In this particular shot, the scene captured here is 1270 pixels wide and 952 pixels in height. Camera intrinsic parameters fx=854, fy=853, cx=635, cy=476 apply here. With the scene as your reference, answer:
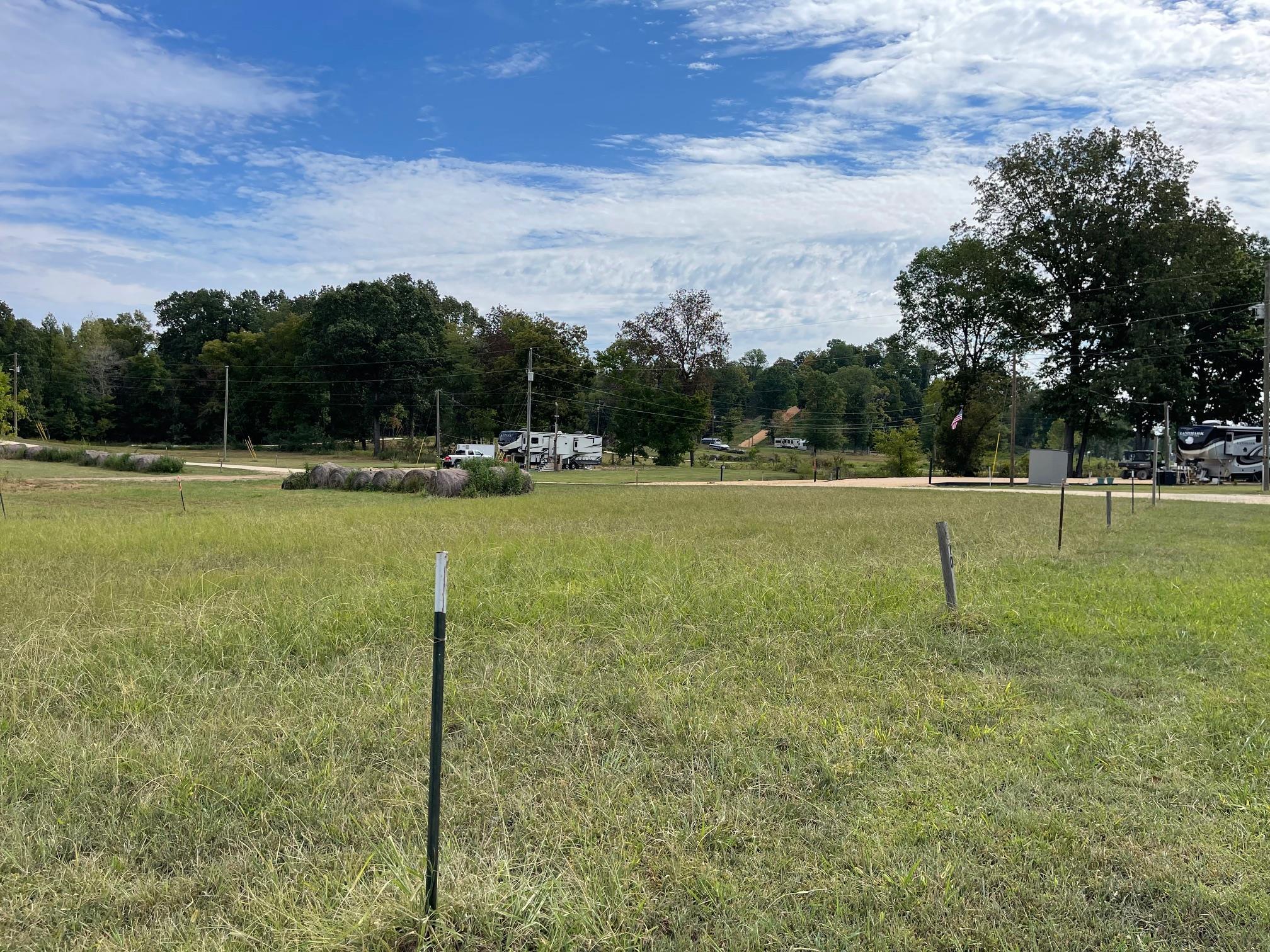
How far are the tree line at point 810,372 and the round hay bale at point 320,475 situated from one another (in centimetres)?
3815

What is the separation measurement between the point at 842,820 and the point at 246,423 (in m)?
88.3

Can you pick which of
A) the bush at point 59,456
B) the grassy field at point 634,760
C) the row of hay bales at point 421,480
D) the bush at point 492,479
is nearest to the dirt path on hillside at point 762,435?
the bush at point 59,456

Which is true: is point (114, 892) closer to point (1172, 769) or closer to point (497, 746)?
point (497, 746)

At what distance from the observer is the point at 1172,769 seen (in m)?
4.72

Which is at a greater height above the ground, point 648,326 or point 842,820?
point 648,326

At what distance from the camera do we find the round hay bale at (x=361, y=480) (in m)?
30.2

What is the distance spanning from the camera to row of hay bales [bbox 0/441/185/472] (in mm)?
38031

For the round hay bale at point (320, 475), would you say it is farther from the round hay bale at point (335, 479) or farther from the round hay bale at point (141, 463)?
the round hay bale at point (141, 463)

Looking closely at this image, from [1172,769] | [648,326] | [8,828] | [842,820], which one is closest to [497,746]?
[842,820]

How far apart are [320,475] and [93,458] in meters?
17.8

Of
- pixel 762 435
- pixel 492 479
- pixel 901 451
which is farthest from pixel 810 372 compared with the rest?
pixel 492 479

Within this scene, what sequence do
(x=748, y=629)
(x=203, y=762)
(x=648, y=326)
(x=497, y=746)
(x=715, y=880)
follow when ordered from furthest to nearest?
(x=648, y=326)
(x=748, y=629)
(x=497, y=746)
(x=203, y=762)
(x=715, y=880)

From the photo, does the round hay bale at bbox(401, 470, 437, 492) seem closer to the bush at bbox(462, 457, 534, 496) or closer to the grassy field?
the bush at bbox(462, 457, 534, 496)

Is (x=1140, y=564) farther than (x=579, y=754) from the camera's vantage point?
Yes
